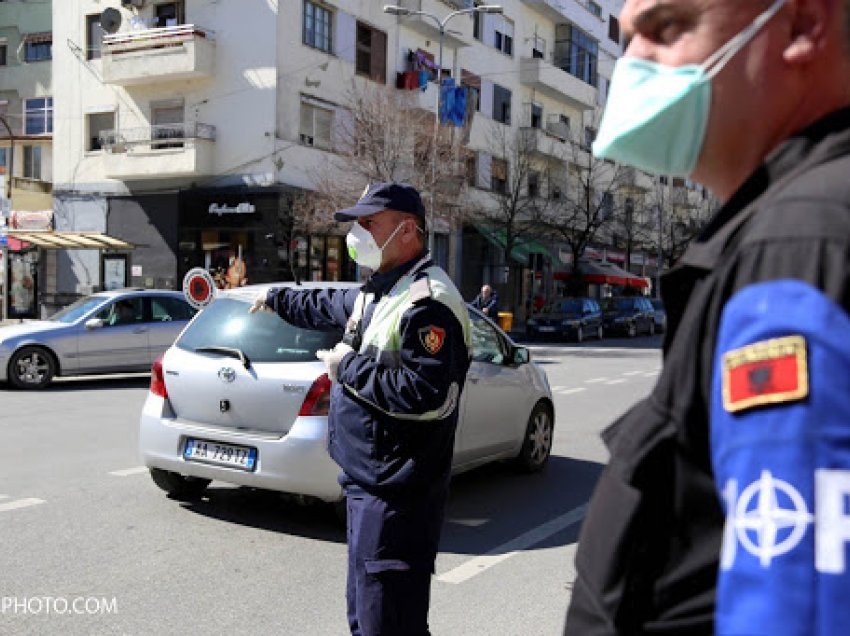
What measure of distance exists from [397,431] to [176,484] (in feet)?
12.6

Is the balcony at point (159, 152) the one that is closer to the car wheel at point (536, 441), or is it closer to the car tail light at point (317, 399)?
the car wheel at point (536, 441)

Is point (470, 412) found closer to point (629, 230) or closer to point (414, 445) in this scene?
point (414, 445)

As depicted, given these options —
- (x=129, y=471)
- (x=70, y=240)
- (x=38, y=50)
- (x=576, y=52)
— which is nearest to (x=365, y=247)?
(x=129, y=471)

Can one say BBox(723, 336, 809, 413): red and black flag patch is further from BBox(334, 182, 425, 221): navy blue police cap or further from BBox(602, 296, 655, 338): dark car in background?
BBox(602, 296, 655, 338): dark car in background

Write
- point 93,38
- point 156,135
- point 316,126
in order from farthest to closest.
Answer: point 93,38, point 156,135, point 316,126

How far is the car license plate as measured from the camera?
18.2 ft

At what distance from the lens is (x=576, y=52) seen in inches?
1756

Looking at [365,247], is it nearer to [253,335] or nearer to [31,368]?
[253,335]

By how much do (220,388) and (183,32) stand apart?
24.2 meters

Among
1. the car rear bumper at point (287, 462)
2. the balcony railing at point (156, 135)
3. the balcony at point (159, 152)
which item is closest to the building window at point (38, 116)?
the balcony railing at point (156, 135)

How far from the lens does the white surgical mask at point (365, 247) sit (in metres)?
3.51

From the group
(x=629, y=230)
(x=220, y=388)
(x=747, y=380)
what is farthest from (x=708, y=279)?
(x=629, y=230)

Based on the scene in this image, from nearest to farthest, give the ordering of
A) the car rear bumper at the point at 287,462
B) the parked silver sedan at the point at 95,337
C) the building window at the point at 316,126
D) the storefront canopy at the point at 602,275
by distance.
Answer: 1. the car rear bumper at the point at 287,462
2. the parked silver sedan at the point at 95,337
3. the building window at the point at 316,126
4. the storefront canopy at the point at 602,275

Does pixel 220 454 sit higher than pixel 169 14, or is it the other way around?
pixel 169 14
